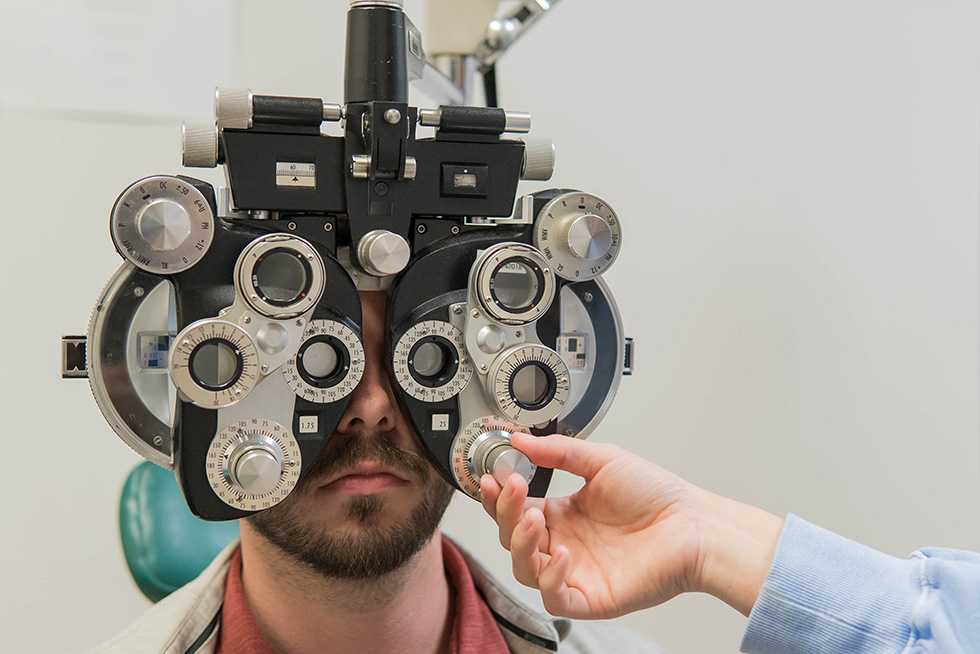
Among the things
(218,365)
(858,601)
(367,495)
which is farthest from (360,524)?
(858,601)

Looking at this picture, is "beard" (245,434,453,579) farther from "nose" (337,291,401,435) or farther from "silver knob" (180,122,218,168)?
"silver knob" (180,122,218,168)

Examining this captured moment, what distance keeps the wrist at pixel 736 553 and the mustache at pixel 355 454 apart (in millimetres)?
311

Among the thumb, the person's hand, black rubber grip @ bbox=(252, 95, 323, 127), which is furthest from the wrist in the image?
black rubber grip @ bbox=(252, 95, 323, 127)

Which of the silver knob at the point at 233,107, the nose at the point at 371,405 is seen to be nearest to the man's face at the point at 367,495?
the nose at the point at 371,405

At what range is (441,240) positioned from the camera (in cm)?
95

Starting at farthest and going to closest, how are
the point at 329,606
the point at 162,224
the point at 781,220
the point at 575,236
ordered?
1. the point at 781,220
2. the point at 329,606
3. the point at 575,236
4. the point at 162,224

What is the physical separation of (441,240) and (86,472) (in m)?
0.92

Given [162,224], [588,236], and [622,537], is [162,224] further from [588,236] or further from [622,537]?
[622,537]

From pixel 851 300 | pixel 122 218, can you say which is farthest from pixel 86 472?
pixel 851 300

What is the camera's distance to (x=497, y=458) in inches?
35.8

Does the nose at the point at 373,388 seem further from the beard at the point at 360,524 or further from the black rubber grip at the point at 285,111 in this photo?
the black rubber grip at the point at 285,111

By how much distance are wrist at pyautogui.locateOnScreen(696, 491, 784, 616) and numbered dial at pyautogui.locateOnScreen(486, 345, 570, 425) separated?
0.59ft

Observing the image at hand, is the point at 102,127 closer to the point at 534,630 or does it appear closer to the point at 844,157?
the point at 534,630

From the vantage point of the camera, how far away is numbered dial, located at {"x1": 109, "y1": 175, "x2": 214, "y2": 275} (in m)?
0.84
